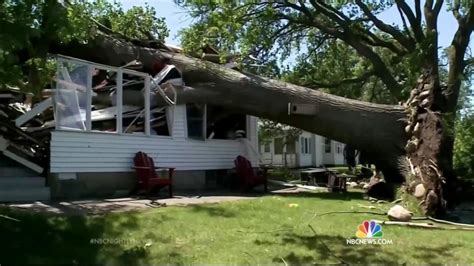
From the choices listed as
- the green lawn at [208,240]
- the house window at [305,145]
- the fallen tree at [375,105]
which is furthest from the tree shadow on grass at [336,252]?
the house window at [305,145]

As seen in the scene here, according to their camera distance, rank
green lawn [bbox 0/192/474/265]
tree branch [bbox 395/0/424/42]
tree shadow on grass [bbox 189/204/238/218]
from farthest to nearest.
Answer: tree branch [bbox 395/0/424/42]
tree shadow on grass [bbox 189/204/238/218]
green lawn [bbox 0/192/474/265]

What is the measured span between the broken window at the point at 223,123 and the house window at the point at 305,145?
883 inches

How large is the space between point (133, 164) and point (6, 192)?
3.64m

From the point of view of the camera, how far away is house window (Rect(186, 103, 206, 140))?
16516mm

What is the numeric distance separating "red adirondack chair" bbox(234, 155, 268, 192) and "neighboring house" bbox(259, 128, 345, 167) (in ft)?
67.9

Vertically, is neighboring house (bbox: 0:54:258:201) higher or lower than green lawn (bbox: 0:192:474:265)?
higher

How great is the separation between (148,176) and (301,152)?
94.0 feet

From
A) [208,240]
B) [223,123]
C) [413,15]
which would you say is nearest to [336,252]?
[208,240]

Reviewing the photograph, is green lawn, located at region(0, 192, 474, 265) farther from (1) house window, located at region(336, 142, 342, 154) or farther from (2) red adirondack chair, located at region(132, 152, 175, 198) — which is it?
(1) house window, located at region(336, 142, 342, 154)

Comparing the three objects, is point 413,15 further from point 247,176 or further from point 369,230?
point 369,230

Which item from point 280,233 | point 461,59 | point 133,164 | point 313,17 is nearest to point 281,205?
point 280,233

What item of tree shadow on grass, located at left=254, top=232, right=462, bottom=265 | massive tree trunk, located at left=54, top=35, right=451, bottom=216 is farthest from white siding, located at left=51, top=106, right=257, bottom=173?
tree shadow on grass, located at left=254, top=232, right=462, bottom=265

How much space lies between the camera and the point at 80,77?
12.7 m

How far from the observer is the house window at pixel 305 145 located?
4136cm
